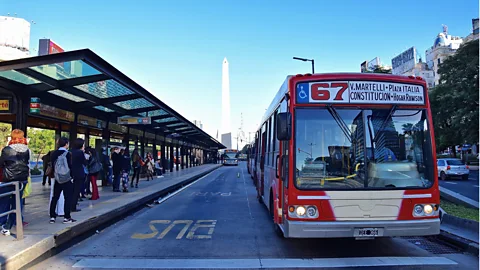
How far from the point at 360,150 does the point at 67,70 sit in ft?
25.5

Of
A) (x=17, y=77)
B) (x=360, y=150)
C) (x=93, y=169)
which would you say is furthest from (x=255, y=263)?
(x=17, y=77)

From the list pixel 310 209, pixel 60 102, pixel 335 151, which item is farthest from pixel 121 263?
pixel 60 102

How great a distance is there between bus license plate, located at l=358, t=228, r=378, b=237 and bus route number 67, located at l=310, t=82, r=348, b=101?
2.06 meters

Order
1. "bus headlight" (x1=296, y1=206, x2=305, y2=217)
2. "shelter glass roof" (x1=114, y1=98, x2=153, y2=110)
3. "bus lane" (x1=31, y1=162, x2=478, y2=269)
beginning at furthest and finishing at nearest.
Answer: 1. "shelter glass roof" (x1=114, y1=98, x2=153, y2=110)
2. "bus lane" (x1=31, y1=162, x2=478, y2=269)
3. "bus headlight" (x1=296, y1=206, x2=305, y2=217)

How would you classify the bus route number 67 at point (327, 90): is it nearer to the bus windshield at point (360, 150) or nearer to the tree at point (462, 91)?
the bus windshield at point (360, 150)

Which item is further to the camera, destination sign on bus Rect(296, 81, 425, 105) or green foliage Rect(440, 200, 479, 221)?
green foliage Rect(440, 200, 479, 221)

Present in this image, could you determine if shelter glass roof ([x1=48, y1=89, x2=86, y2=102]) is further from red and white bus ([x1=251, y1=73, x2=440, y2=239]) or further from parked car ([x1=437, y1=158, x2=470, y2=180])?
parked car ([x1=437, y1=158, x2=470, y2=180])

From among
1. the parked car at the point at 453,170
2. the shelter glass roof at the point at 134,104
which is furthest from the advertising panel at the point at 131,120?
the parked car at the point at 453,170

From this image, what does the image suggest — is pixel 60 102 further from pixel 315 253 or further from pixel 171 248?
pixel 315 253

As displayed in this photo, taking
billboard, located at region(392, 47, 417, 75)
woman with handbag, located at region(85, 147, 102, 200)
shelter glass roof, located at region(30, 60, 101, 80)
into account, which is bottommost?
woman with handbag, located at region(85, 147, 102, 200)

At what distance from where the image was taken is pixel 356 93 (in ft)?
19.5

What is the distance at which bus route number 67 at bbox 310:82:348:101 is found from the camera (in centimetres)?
593

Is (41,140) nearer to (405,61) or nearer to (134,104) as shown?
(134,104)

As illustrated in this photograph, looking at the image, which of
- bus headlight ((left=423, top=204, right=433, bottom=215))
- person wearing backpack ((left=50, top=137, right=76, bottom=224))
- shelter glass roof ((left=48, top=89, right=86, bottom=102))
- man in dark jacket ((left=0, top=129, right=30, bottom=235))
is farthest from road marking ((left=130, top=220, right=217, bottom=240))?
shelter glass roof ((left=48, top=89, right=86, bottom=102))
